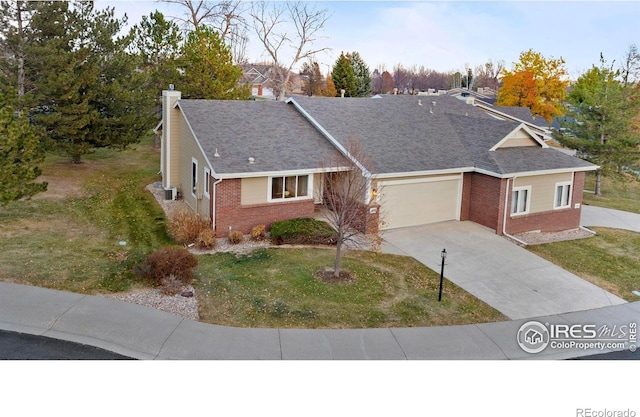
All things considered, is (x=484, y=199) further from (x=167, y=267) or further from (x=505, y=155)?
(x=167, y=267)

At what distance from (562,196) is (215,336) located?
632 inches

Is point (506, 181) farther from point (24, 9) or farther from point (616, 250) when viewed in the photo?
point (24, 9)

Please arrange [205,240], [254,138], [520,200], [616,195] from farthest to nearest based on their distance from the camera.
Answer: [616,195] → [520,200] → [254,138] → [205,240]

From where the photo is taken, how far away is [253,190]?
59.4 feet

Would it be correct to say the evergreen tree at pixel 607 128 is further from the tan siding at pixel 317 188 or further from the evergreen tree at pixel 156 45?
the evergreen tree at pixel 156 45

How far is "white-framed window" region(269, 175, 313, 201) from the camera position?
18.6 m

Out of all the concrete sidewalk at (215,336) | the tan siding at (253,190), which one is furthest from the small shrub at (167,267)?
the tan siding at (253,190)

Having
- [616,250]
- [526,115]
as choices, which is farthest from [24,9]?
[526,115]

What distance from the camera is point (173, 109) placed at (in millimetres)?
22547

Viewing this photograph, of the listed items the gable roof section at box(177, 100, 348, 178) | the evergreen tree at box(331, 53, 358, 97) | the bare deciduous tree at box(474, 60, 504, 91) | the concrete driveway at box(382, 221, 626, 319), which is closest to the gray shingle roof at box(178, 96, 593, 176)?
the gable roof section at box(177, 100, 348, 178)

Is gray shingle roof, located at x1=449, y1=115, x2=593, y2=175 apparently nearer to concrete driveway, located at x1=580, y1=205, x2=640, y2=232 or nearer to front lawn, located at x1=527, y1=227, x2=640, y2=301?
front lawn, located at x1=527, y1=227, x2=640, y2=301

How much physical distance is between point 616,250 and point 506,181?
463 centimetres

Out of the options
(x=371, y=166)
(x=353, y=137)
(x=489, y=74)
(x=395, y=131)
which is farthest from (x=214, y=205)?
(x=489, y=74)

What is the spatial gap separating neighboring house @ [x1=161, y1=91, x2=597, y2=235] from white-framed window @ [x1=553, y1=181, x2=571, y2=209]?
0.04 meters
